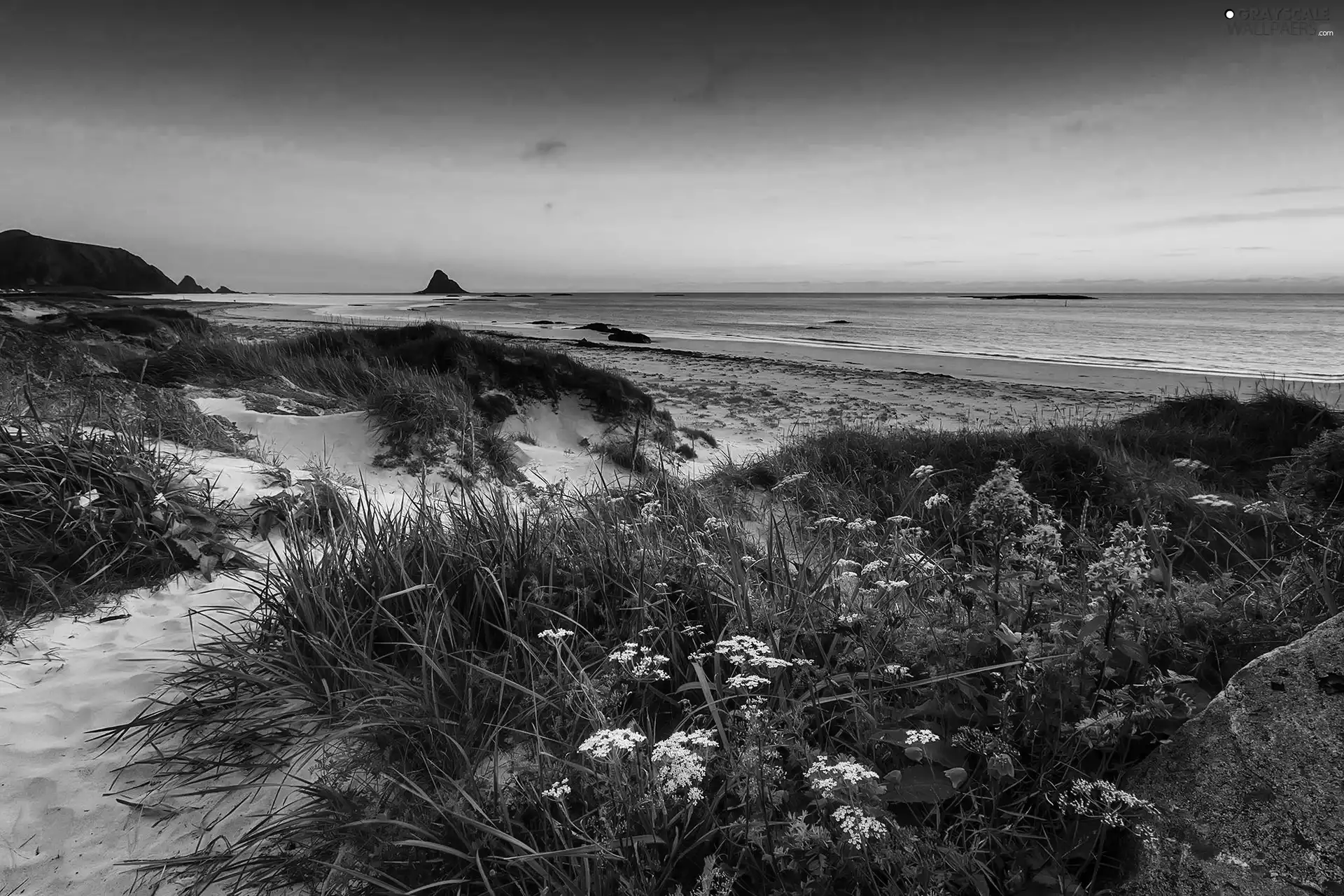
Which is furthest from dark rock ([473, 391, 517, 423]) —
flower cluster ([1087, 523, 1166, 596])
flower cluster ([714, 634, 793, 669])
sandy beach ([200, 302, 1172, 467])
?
flower cluster ([1087, 523, 1166, 596])

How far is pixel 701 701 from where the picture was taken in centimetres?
243

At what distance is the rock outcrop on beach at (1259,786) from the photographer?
1.48m

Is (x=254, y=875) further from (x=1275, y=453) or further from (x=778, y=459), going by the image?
(x=1275, y=453)

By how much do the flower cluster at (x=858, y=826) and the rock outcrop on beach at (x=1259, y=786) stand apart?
2.37ft

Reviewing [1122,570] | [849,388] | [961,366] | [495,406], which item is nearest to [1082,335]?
[961,366]

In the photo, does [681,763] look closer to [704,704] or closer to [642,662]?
[642,662]

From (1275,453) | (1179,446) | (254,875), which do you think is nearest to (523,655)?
(254,875)

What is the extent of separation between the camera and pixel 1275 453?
789 centimetres

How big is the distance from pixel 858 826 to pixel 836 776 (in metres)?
0.30

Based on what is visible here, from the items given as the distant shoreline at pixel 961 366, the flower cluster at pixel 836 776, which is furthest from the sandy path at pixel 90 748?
the distant shoreline at pixel 961 366

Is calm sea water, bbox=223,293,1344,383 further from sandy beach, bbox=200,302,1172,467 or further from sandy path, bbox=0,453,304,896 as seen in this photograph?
sandy path, bbox=0,453,304,896

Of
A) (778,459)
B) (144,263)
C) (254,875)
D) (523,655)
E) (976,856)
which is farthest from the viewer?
(144,263)

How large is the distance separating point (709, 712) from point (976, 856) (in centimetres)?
93

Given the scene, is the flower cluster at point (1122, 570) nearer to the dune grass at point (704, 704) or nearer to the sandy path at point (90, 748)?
the dune grass at point (704, 704)
